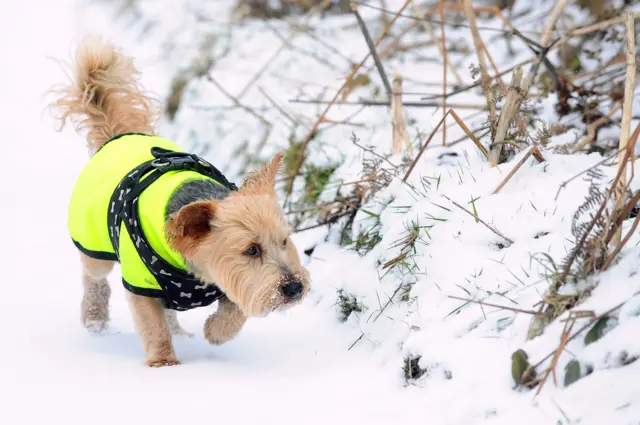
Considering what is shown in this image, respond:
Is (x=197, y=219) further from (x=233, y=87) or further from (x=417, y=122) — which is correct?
(x=233, y=87)

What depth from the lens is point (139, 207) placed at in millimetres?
3912

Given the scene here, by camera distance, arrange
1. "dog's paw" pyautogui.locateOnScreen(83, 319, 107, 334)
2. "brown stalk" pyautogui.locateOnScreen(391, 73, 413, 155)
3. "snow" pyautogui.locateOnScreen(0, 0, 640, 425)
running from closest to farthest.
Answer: "snow" pyautogui.locateOnScreen(0, 0, 640, 425)
"dog's paw" pyautogui.locateOnScreen(83, 319, 107, 334)
"brown stalk" pyautogui.locateOnScreen(391, 73, 413, 155)

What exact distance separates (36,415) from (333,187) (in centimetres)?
270

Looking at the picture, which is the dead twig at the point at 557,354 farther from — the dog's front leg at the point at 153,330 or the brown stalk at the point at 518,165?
the dog's front leg at the point at 153,330

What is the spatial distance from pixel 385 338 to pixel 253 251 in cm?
79

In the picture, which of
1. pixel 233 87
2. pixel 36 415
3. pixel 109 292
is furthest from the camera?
pixel 233 87

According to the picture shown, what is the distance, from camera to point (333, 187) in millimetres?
5285

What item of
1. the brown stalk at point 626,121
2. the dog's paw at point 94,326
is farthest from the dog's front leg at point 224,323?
the brown stalk at point 626,121

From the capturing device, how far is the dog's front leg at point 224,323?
4.07m

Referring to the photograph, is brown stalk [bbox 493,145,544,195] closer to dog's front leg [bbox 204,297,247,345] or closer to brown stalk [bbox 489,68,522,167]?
brown stalk [bbox 489,68,522,167]

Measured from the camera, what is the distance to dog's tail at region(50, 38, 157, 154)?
4.93 meters

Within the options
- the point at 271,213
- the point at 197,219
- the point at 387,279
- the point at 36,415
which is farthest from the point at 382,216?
the point at 36,415

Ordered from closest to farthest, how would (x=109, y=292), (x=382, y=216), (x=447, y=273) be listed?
(x=447, y=273), (x=382, y=216), (x=109, y=292)

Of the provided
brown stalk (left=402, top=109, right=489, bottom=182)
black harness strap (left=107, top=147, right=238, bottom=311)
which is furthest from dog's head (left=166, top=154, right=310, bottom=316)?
brown stalk (left=402, top=109, right=489, bottom=182)
